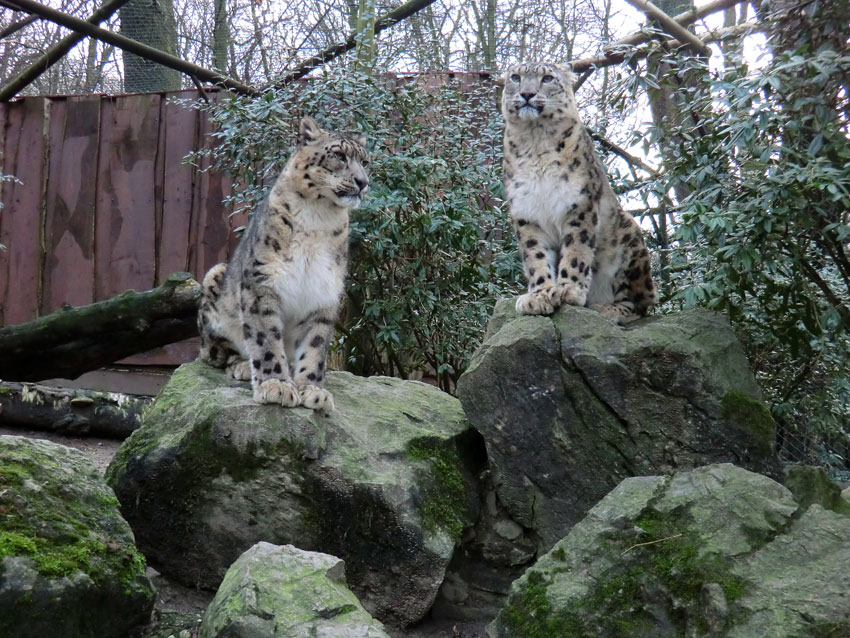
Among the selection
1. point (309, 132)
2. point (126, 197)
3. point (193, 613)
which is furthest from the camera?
point (126, 197)

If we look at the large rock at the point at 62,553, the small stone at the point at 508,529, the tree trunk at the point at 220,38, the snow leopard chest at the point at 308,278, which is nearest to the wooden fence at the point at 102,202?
the tree trunk at the point at 220,38

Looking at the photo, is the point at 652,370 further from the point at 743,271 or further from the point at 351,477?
the point at 351,477

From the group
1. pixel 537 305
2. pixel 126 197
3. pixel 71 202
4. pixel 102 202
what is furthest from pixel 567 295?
pixel 71 202

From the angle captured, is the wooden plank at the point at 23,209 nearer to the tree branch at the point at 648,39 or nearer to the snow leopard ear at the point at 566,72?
the tree branch at the point at 648,39

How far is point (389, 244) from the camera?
697 cm

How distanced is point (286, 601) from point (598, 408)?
1955 millimetres

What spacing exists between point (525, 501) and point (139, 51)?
578 cm

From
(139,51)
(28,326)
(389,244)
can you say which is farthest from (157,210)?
(389,244)

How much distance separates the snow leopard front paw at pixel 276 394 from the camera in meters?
4.74

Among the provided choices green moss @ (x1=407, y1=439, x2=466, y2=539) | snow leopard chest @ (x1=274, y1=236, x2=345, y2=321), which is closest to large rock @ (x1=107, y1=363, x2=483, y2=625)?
green moss @ (x1=407, y1=439, x2=466, y2=539)

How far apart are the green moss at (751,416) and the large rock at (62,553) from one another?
2.72 m

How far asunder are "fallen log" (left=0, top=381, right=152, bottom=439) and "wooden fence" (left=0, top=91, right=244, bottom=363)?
A: 6.08 ft

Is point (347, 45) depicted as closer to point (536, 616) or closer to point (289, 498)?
point (289, 498)

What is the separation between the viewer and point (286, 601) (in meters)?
3.36
